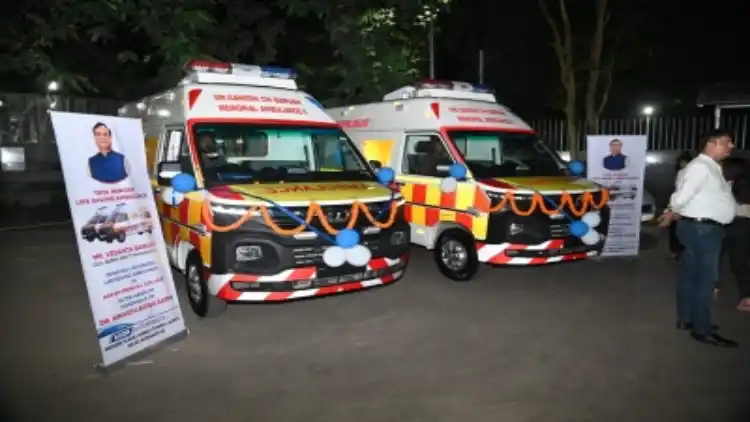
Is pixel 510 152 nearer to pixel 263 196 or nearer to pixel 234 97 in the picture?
pixel 234 97

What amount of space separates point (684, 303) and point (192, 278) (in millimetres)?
4661

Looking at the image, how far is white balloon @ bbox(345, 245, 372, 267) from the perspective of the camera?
20.4 feet

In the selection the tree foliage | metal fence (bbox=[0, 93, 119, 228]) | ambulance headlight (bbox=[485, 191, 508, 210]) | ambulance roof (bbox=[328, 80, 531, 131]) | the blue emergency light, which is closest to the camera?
ambulance headlight (bbox=[485, 191, 508, 210])

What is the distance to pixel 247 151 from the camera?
7219 mm

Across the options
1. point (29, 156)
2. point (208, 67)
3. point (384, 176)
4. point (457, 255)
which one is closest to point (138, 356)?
point (384, 176)

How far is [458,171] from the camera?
7.76 m

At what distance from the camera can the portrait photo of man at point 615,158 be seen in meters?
8.99

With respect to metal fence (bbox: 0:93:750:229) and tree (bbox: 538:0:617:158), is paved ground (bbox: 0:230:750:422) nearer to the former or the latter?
metal fence (bbox: 0:93:750:229)

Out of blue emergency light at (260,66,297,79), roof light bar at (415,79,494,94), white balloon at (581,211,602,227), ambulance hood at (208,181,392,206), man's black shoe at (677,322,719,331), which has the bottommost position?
man's black shoe at (677,322,719,331)

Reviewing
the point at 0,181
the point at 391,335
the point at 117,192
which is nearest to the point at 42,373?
the point at 117,192

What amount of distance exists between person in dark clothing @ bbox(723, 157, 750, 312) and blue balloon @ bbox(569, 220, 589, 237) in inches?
57.2

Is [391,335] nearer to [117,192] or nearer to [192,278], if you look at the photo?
[192,278]

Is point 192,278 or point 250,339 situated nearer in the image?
point 250,339

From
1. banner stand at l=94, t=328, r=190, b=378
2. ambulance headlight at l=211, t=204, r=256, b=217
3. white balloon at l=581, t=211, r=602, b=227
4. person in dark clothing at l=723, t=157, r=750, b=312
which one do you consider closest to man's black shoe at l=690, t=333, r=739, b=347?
person in dark clothing at l=723, t=157, r=750, b=312
